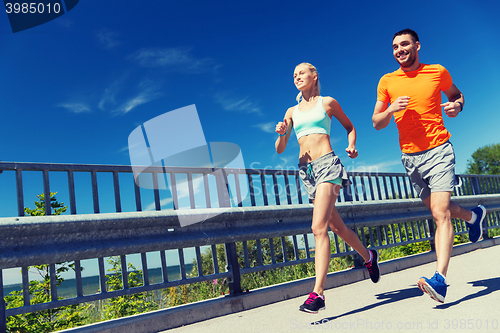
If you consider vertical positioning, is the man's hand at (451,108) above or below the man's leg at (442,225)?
above

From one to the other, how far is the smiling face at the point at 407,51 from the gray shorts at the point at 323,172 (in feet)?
3.99

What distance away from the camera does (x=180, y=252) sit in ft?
12.7

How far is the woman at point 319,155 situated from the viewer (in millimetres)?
3521

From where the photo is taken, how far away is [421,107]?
3781 mm

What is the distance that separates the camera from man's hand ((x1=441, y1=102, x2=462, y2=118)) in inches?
146

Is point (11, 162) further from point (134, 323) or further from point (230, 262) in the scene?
point (230, 262)

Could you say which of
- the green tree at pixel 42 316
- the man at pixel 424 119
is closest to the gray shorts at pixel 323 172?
the man at pixel 424 119

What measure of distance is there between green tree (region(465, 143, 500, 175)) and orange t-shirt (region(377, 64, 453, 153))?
67.9m

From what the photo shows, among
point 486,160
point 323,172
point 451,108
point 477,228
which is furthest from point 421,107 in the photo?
point 486,160

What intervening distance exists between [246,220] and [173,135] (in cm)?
118

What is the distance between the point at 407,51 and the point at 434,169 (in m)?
1.20

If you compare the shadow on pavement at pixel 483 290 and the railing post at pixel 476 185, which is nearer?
the shadow on pavement at pixel 483 290

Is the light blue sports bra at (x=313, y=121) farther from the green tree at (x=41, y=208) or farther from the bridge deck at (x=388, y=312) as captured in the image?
the green tree at (x=41, y=208)

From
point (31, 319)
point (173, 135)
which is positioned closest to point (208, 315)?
point (173, 135)
